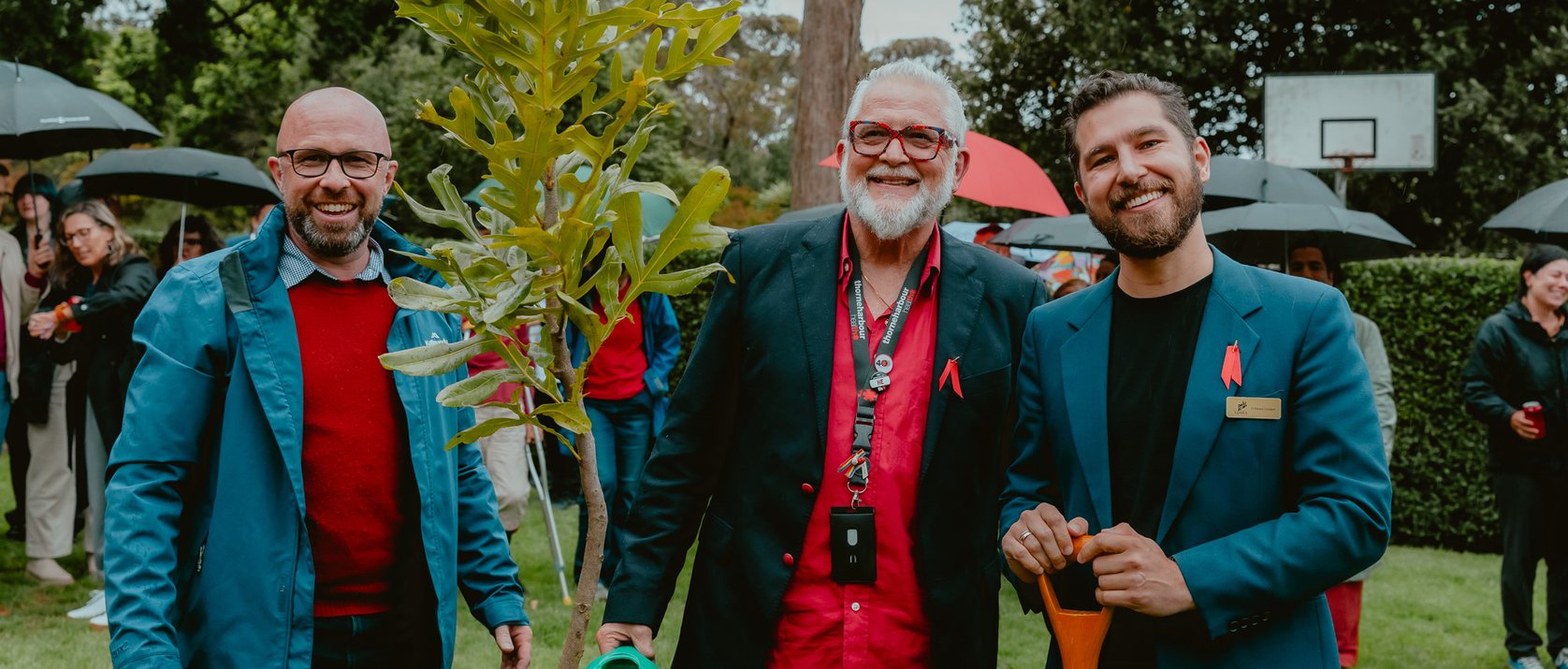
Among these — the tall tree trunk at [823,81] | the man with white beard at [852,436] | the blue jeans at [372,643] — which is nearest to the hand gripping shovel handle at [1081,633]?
the man with white beard at [852,436]

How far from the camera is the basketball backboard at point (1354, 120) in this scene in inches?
568

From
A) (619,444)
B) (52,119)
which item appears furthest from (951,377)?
(52,119)

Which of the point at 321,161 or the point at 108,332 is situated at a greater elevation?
the point at 321,161

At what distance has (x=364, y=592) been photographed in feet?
8.59

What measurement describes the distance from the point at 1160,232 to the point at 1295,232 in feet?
16.6

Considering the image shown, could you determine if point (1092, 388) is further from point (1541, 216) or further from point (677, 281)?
point (1541, 216)

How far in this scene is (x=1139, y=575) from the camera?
2018mm

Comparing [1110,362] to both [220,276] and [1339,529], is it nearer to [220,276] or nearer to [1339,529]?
[1339,529]

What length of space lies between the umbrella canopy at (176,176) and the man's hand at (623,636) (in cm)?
605

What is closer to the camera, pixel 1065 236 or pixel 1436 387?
pixel 1065 236

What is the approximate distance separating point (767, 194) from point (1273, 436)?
86.4 ft

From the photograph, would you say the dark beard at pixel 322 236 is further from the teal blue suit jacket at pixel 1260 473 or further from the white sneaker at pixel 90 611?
the white sneaker at pixel 90 611

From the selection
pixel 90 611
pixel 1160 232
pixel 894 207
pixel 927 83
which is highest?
pixel 927 83

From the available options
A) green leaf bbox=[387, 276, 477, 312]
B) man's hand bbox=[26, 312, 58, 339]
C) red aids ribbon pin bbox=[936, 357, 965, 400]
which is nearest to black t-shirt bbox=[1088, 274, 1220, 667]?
red aids ribbon pin bbox=[936, 357, 965, 400]
